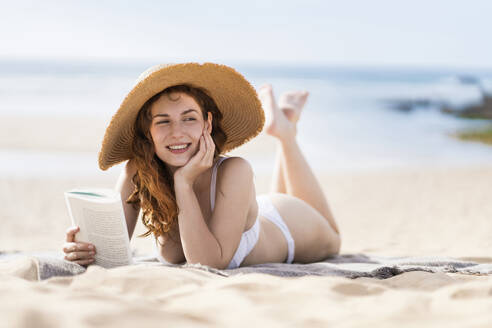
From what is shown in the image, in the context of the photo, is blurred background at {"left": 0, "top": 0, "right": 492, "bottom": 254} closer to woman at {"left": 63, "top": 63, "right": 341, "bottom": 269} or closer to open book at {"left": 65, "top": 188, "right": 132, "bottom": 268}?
woman at {"left": 63, "top": 63, "right": 341, "bottom": 269}

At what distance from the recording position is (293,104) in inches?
201

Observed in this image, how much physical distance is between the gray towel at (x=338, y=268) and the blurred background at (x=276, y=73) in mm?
3690

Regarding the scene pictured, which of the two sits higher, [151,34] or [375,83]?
[151,34]

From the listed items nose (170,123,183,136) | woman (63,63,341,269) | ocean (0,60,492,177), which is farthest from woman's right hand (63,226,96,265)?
ocean (0,60,492,177)

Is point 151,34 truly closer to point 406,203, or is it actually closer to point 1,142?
point 1,142

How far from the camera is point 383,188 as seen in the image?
350 inches

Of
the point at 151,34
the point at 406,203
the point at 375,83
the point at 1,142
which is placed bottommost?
the point at 406,203

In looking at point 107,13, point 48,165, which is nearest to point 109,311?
point 48,165

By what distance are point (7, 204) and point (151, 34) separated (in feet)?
148

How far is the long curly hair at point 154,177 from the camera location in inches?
120

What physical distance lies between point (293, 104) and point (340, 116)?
1393cm

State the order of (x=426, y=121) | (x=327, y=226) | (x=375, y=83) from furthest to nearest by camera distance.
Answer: (x=375, y=83), (x=426, y=121), (x=327, y=226)

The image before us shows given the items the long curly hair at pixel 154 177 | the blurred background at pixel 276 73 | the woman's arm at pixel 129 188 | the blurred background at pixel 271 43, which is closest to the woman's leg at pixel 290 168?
the long curly hair at pixel 154 177

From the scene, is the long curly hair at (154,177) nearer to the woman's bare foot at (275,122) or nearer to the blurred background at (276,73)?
the woman's bare foot at (275,122)
